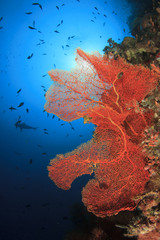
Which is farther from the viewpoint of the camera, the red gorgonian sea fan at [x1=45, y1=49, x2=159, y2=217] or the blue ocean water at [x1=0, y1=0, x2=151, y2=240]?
the blue ocean water at [x1=0, y1=0, x2=151, y2=240]

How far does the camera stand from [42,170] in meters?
42.8

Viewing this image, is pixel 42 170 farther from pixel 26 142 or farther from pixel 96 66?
pixel 96 66

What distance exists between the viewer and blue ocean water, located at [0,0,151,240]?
72.8 feet

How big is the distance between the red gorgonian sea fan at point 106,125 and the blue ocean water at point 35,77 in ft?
22.9

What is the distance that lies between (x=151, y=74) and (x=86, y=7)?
26.2m

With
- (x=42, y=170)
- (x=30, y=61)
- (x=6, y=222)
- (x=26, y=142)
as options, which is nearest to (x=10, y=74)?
(x=30, y=61)

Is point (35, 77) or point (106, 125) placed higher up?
point (106, 125)

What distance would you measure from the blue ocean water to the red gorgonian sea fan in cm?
698

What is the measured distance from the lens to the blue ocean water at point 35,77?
874 inches

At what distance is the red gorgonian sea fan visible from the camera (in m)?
2.96

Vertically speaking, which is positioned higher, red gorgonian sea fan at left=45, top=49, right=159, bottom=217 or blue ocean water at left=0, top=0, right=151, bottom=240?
red gorgonian sea fan at left=45, top=49, right=159, bottom=217

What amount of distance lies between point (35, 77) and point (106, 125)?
153 feet

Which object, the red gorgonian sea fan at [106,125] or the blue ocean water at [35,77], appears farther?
the blue ocean water at [35,77]

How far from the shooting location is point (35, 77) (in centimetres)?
4500
